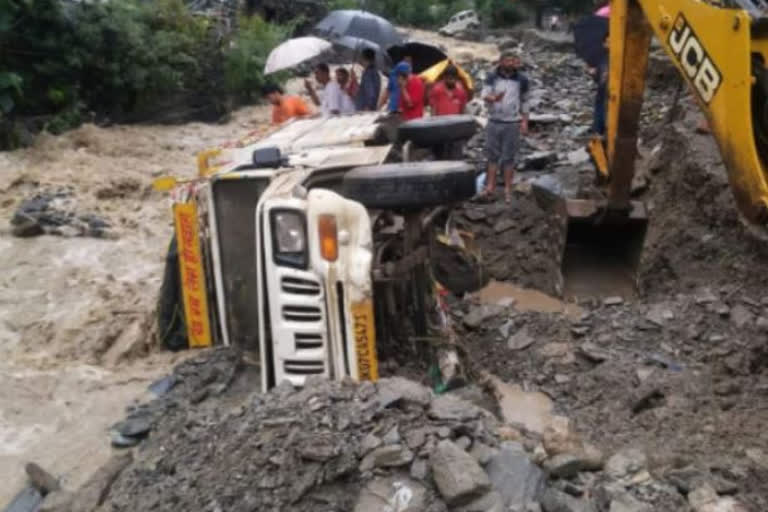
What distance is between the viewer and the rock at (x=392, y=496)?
280cm

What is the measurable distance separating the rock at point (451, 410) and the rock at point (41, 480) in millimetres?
1815

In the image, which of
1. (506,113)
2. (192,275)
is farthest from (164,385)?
(506,113)

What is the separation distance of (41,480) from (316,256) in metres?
1.64

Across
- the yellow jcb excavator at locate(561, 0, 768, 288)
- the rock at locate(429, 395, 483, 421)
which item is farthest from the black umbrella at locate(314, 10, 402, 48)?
the rock at locate(429, 395, 483, 421)

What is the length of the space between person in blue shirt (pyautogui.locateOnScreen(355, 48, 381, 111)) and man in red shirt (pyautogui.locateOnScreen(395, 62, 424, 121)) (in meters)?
0.45

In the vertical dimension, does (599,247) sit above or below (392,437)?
below

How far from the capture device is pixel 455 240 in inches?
241

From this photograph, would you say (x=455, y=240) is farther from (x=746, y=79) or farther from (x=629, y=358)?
(x=746, y=79)

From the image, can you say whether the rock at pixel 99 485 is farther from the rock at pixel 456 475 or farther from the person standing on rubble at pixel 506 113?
the person standing on rubble at pixel 506 113

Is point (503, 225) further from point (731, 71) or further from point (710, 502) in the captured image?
point (710, 502)

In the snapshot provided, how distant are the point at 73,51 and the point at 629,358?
38.3 feet

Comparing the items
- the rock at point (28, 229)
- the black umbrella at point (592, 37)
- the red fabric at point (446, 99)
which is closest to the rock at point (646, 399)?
the red fabric at point (446, 99)

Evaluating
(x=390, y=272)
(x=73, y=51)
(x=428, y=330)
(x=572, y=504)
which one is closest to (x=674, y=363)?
(x=428, y=330)

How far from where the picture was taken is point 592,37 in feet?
32.5
